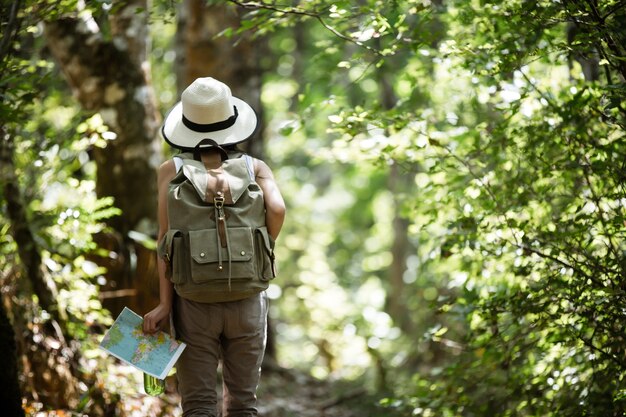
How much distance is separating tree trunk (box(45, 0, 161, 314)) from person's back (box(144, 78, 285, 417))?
2338mm

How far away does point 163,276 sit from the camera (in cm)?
358

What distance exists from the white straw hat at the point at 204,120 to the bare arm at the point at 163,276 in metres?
0.16

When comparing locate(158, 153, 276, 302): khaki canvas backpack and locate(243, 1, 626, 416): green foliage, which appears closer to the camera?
locate(158, 153, 276, 302): khaki canvas backpack

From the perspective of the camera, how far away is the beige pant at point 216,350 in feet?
11.7

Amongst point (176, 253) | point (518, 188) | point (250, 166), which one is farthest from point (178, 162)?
point (518, 188)

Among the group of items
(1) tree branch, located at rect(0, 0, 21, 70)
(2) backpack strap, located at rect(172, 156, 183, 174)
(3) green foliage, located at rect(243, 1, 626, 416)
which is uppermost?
(1) tree branch, located at rect(0, 0, 21, 70)

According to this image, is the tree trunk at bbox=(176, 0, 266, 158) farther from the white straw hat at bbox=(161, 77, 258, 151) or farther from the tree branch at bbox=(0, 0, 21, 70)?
the tree branch at bbox=(0, 0, 21, 70)

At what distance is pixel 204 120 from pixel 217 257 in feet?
2.40

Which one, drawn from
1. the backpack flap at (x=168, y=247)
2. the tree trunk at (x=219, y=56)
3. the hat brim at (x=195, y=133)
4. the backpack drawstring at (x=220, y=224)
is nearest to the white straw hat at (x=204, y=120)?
the hat brim at (x=195, y=133)

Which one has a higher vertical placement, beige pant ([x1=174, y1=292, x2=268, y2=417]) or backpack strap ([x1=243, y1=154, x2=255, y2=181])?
backpack strap ([x1=243, y1=154, x2=255, y2=181])

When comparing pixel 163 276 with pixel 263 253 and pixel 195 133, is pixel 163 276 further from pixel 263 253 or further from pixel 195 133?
pixel 195 133

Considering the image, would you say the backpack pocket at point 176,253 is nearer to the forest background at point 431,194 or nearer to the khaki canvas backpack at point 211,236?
the khaki canvas backpack at point 211,236

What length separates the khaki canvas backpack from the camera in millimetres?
3371

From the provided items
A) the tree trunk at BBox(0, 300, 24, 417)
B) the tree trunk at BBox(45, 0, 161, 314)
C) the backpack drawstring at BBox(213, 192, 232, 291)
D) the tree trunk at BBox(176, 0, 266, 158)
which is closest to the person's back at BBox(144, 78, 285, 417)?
the backpack drawstring at BBox(213, 192, 232, 291)
